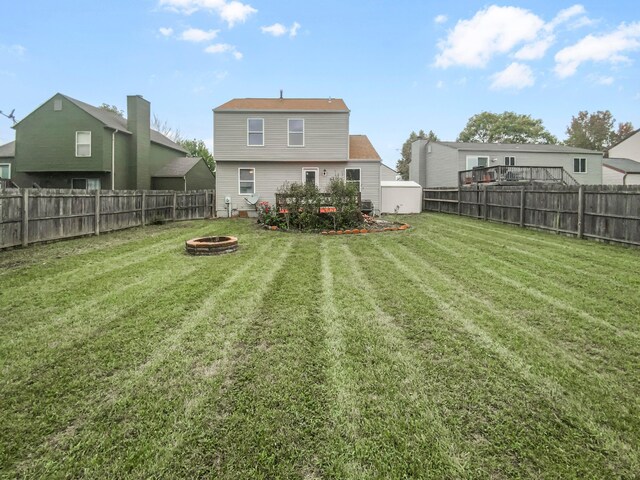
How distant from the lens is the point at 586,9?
35.4 feet

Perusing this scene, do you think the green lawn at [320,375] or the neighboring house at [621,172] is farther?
the neighboring house at [621,172]

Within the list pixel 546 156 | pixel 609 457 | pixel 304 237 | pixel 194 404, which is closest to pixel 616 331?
pixel 609 457

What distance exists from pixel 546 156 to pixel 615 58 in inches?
270

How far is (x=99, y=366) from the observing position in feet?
9.37

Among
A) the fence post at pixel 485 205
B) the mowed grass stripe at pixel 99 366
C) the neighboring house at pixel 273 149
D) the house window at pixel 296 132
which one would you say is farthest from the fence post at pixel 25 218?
the fence post at pixel 485 205

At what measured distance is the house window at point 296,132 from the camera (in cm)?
1706

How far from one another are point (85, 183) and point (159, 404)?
21.1 meters

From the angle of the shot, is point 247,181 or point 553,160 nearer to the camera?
point 247,181

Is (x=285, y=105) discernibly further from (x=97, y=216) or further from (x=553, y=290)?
(x=553, y=290)

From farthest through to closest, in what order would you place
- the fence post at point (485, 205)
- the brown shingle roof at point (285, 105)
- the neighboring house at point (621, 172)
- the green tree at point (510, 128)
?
the green tree at point (510, 128), the neighboring house at point (621, 172), the brown shingle roof at point (285, 105), the fence post at point (485, 205)

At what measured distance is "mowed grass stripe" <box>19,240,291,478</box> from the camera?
187cm

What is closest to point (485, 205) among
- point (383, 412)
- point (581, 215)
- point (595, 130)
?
point (581, 215)

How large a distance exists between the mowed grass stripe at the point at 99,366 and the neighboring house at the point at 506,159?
2312 centimetres

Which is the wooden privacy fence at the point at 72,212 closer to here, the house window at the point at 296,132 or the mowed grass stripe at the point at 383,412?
the house window at the point at 296,132
